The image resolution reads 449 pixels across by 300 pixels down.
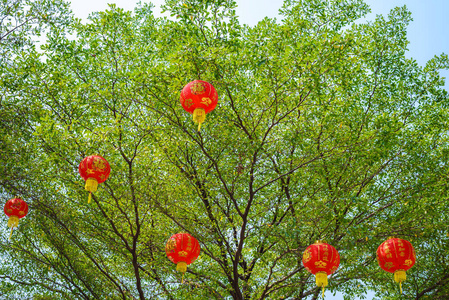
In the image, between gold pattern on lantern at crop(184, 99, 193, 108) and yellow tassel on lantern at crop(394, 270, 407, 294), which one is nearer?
gold pattern on lantern at crop(184, 99, 193, 108)

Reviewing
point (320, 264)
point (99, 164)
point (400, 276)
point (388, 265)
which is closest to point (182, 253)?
point (99, 164)

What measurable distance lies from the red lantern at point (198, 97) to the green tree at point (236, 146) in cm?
69

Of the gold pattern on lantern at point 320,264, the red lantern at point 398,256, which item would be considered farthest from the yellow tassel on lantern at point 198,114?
the red lantern at point 398,256

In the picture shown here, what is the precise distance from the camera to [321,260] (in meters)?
Result: 4.55

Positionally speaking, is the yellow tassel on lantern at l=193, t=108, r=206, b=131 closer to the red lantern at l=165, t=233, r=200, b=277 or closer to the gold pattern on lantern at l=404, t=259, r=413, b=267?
the red lantern at l=165, t=233, r=200, b=277

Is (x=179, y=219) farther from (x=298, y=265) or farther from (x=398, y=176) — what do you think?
(x=398, y=176)

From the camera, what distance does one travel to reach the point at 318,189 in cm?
662

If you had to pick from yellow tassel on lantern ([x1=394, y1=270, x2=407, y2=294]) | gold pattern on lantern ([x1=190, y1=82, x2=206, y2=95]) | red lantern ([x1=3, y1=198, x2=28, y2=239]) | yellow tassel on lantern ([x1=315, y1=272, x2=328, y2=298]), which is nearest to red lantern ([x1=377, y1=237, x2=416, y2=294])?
yellow tassel on lantern ([x1=394, y1=270, x2=407, y2=294])

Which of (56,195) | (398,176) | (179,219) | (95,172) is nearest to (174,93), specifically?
(95,172)

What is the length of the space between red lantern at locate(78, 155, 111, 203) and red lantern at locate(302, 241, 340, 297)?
8.94 ft

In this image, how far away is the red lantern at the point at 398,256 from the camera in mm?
4766

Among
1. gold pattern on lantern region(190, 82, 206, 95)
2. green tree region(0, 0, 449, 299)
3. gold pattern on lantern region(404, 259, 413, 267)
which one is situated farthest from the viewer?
green tree region(0, 0, 449, 299)

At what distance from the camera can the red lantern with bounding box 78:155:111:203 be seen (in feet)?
15.4

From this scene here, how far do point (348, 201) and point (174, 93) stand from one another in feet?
10.1
